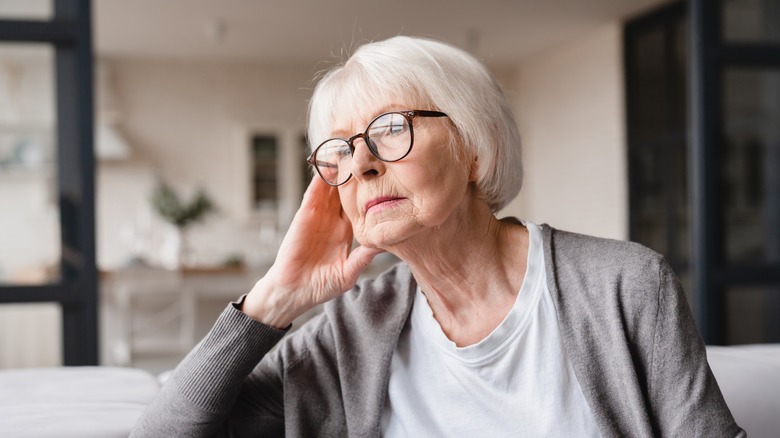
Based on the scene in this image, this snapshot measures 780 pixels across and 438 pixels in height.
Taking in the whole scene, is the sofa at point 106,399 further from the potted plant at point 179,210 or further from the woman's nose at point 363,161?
the potted plant at point 179,210

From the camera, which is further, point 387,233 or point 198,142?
point 198,142

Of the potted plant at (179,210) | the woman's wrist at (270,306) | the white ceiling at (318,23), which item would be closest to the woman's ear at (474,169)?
the woman's wrist at (270,306)

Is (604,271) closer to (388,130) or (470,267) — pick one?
(470,267)

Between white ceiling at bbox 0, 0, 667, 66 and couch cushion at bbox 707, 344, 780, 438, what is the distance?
505 centimetres

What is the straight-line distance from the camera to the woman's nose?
1.29 m

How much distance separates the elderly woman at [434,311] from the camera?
1207 mm

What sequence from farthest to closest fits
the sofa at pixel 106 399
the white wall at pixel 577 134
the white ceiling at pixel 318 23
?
the white wall at pixel 577 134 → the white ceiling at pixel 318 23 → the sofa at pixel 106 399

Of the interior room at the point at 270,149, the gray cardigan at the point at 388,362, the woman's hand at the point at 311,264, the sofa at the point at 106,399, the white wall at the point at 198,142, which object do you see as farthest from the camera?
the white wall at the point at 198,142

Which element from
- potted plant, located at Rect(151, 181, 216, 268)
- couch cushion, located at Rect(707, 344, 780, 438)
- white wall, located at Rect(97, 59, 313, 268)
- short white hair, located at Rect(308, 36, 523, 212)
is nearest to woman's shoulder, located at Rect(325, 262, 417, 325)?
short white hair, located at Rect(308, 36, 523, 212)

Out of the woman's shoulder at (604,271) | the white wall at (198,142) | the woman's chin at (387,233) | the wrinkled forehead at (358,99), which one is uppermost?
the white wall at (198,142)

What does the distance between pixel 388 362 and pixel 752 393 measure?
2.04ft

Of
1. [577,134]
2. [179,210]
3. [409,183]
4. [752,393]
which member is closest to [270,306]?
[409,183]

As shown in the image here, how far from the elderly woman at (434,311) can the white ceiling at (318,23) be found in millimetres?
4973

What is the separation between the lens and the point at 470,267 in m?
1.36
